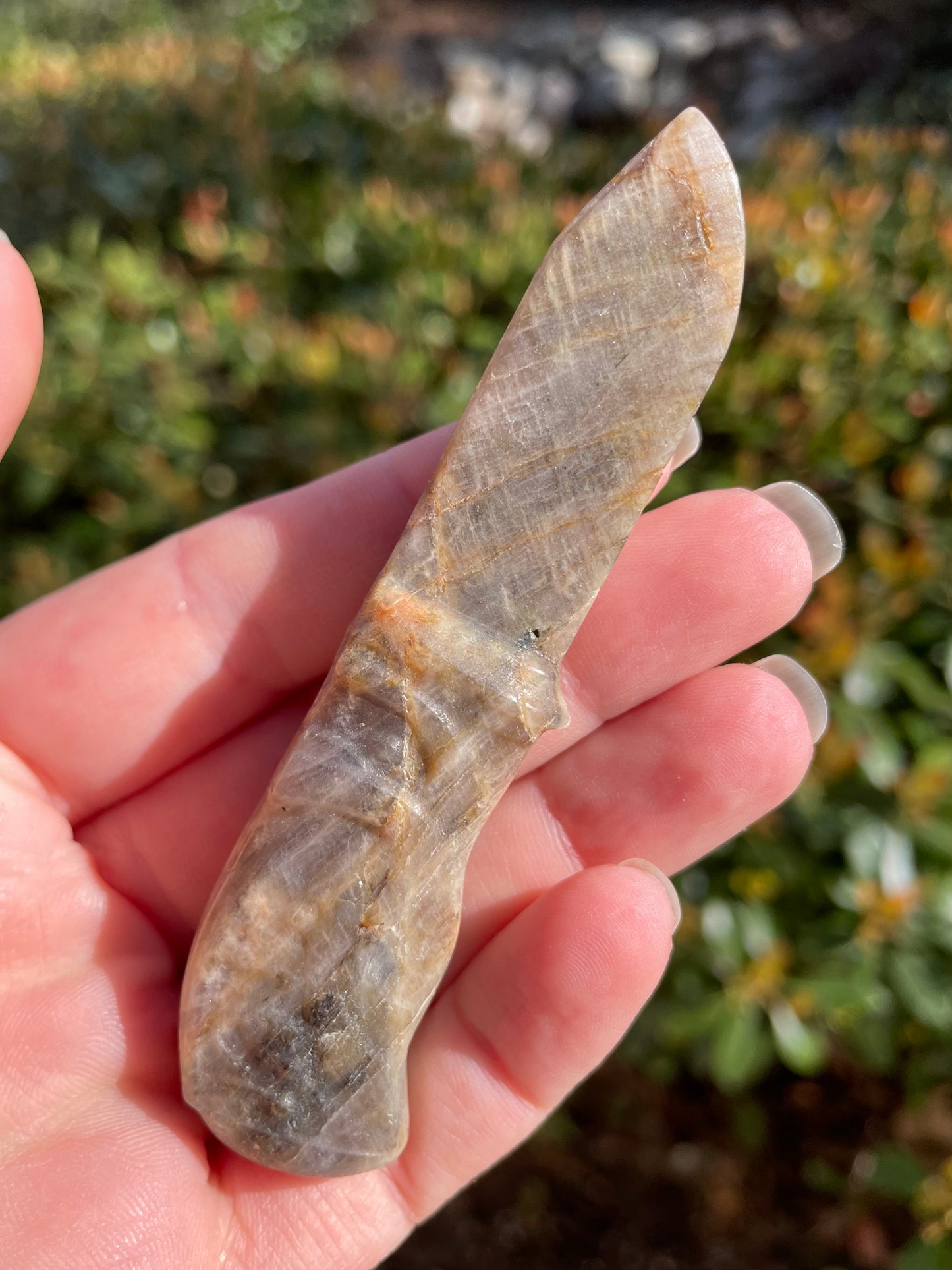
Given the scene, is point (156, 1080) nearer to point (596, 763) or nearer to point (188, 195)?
point (596, 763)

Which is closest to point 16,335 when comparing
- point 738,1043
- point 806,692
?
point 806,692

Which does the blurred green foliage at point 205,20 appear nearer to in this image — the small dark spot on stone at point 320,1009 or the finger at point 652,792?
the finger at point 652,792

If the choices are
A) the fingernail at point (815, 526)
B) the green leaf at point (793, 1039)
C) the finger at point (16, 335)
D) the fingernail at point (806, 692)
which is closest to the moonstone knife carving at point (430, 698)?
the fingernail at point (815, 526)

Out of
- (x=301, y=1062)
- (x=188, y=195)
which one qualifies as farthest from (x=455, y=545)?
(x=188, y=195)

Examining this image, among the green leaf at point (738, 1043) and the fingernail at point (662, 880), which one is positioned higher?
the fingernail at point (662, 880)

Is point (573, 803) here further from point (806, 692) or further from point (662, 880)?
point (806, 692)
